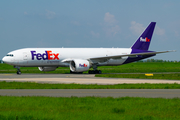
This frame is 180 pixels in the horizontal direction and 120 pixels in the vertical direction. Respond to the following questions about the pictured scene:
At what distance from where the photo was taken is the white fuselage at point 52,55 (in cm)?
4303

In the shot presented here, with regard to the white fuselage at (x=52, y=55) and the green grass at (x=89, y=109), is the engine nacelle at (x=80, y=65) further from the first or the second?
the green grass at (x=89, y=109)

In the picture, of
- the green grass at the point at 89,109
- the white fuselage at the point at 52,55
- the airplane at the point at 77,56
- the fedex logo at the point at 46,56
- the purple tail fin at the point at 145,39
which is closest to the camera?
the green grass at the point at 89,109

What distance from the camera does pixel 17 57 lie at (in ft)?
141

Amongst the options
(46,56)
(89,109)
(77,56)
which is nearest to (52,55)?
(46,56)

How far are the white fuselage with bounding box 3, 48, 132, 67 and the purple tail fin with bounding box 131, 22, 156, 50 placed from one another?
14.1 ft

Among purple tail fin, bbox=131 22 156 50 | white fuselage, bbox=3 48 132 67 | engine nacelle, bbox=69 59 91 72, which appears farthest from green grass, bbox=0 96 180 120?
purple tail fin, bbox=131 22 156 50

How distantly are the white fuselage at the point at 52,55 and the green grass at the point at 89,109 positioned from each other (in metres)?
29.5

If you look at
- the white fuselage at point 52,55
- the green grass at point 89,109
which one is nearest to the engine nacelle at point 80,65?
the white fuselage at point 52,55

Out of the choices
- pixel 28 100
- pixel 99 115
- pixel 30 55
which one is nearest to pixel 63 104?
pixel 28 100

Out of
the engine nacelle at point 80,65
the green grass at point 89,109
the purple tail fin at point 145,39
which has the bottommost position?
the green grass at point 89,109

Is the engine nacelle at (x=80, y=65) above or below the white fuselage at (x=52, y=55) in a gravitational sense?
below

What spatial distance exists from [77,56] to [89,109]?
116ft

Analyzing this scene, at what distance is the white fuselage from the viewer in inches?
1694

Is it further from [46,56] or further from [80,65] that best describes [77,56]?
[46,56]
